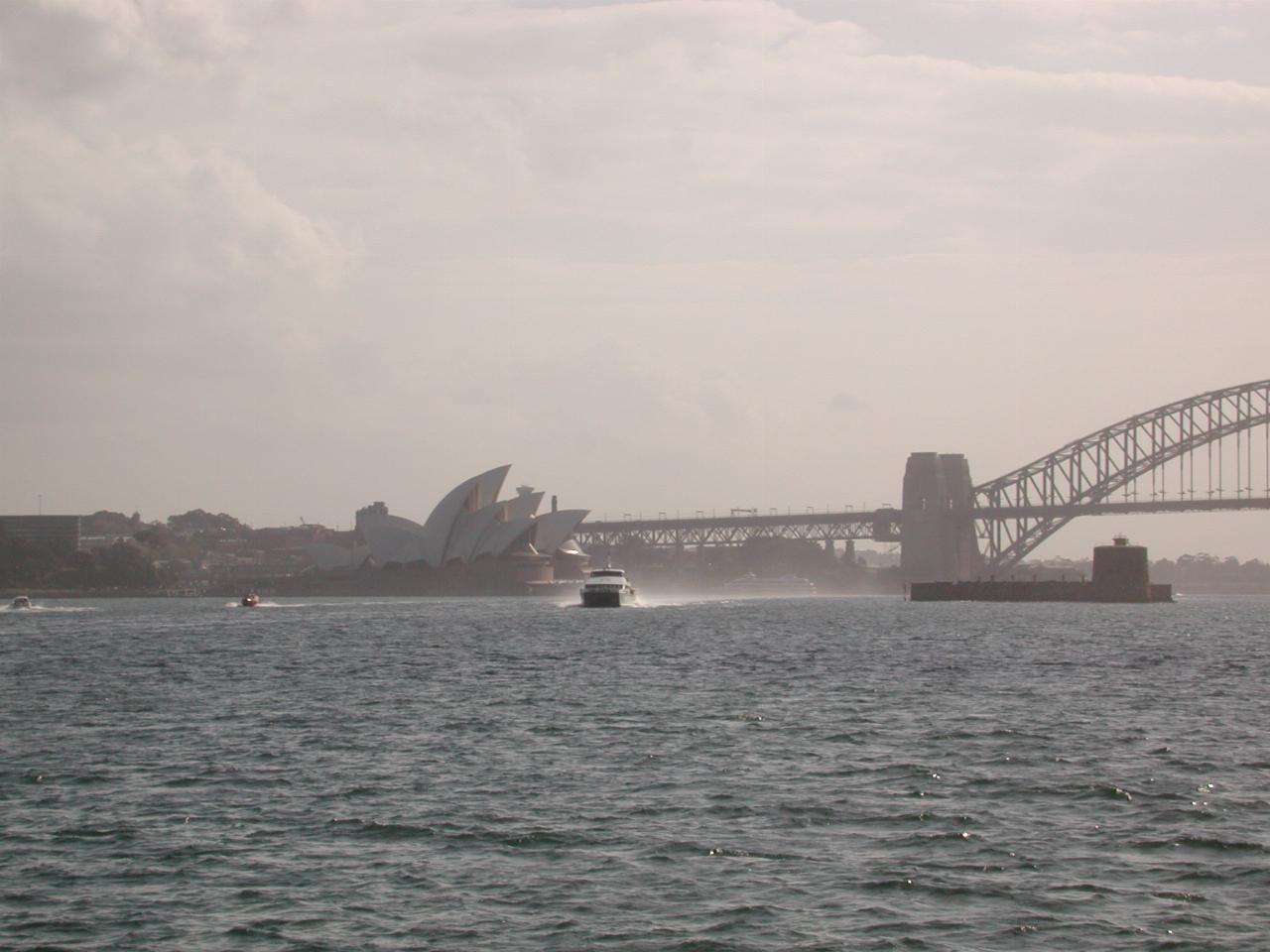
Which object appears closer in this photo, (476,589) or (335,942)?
(335,942)

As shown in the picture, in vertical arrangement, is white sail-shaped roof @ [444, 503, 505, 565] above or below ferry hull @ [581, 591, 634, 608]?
above

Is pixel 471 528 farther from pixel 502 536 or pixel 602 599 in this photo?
pixel 602 599

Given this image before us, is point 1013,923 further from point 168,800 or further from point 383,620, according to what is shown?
point 383,620

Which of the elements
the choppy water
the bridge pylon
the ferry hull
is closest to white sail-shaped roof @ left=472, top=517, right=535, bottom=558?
the bridge pylon

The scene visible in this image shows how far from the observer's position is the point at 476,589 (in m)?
185

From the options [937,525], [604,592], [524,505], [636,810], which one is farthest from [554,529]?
Answer: [636,810]

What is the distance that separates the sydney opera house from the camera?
18400 cm

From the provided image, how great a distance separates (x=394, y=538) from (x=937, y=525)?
59904mm

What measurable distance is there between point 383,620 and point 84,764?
74398mm

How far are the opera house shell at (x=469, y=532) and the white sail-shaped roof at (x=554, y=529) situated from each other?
3.96 ft

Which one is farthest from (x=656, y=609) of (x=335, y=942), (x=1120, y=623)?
(x=335, y=942)

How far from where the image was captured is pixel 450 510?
184375mm

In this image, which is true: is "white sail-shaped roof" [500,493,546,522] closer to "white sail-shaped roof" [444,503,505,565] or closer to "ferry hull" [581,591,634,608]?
"white sail-shaped roof" [444,503,505,565]

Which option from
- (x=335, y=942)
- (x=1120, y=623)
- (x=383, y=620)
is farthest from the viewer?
(x=383, y=620)
